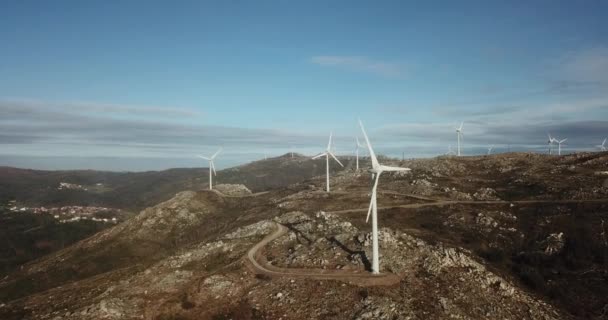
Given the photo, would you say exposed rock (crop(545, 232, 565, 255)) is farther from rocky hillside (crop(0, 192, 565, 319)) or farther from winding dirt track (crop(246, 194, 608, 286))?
winding dirt track (crop(246, 194, 608, 286))

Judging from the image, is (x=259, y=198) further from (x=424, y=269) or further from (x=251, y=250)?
(x=424, y=269)

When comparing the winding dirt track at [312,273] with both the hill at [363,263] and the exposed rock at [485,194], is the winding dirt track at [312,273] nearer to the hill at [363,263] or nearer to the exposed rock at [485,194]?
the hill at [363,263]

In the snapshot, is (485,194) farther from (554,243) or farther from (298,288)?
(298,288)

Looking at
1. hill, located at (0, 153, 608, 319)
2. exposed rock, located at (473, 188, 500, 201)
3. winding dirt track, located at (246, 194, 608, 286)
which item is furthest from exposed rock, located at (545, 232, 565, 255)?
winding dirt track, located at (246, 194, 608, 286)

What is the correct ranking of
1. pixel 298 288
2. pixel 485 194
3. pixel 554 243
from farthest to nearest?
pixel 485 194 → pixel 554 243 → pixel 298 288

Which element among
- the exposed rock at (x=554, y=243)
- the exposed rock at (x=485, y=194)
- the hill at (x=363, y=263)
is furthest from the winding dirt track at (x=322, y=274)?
the exposed rock at (x=485, y=194)

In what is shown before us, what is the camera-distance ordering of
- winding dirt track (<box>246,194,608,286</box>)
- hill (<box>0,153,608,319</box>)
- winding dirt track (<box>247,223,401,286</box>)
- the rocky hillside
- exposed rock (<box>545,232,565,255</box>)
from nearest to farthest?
the rocky hillside, hill (<box>0,153,608,319</box>), winding dirt track (<box>247,223,401,286</box>), winding dirt track (<box>246,194,608,286</box>), exposed rock (<box>545,232,565,255</box>)

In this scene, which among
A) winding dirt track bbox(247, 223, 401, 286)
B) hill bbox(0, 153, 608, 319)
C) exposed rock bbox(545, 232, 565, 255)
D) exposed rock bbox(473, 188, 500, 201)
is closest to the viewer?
hill bbox(0, 153, 608, 319)

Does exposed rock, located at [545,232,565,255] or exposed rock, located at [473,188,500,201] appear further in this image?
exposed rock, located at [473,188,500,201]

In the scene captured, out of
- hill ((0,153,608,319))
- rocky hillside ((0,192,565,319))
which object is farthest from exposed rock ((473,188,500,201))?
rocky hillside ((0,192,565,319))

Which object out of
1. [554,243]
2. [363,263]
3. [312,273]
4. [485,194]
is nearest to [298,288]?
[312,273]

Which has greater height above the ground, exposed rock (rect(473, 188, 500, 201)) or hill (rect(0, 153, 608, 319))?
exposed rock (rect(473, 188, 500, 201))
